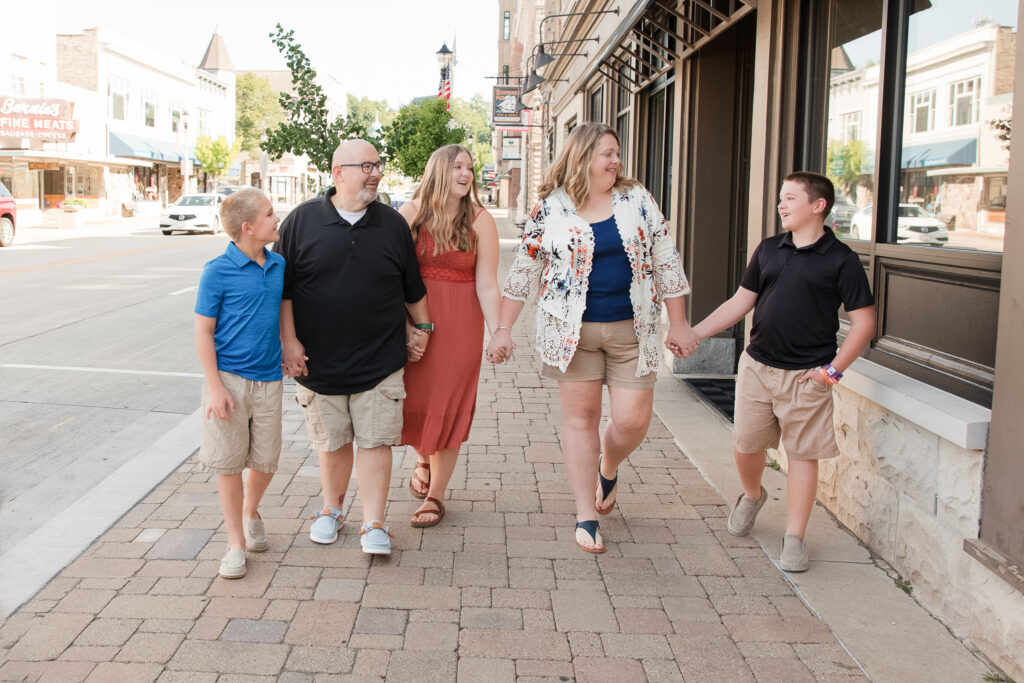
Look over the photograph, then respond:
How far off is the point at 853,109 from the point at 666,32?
11.8ft

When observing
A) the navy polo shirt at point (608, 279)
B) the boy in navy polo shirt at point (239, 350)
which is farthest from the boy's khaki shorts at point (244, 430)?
Answer: the navy polo shirt at point (608, 279)

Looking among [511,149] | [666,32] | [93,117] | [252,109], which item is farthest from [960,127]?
[252,109]

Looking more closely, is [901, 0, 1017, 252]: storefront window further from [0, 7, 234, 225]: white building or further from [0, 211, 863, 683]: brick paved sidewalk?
[0, 7, 234, 225]: white building

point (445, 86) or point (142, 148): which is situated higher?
point (445, 86)

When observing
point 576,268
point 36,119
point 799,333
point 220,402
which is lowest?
point 220,402

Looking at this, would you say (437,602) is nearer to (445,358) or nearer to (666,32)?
(445,358)

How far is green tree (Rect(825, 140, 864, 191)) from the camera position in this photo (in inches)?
204

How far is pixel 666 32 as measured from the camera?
848cm

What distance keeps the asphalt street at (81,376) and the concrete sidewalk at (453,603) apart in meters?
0.88

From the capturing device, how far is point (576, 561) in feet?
13.9

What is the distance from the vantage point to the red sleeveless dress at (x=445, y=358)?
452cm

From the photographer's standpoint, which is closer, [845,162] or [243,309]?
[243,309]

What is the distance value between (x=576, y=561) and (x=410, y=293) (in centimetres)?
139

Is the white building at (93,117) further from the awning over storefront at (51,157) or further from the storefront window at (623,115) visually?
the storefront window at (623,115)
